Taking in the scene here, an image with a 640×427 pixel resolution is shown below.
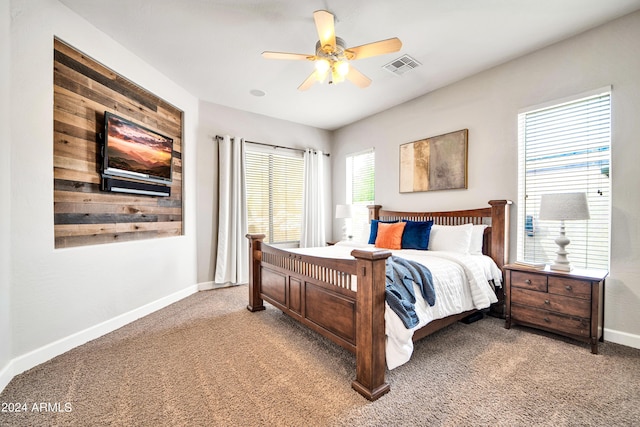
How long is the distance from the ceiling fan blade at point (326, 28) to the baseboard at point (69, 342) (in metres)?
3.21

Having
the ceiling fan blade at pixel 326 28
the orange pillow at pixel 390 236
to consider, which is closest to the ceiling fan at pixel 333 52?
the ceiling fan blade at pixel 326 28

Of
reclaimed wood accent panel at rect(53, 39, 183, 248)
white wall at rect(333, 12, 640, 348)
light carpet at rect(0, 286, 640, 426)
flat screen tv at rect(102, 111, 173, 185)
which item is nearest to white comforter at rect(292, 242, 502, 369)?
light carpet at rect(0, 286, 640, 426)

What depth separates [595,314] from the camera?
7.08 ft

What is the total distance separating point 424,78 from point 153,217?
372cm

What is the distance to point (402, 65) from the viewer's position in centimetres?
306

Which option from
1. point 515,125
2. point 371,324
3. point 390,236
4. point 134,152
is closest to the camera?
point 371,324

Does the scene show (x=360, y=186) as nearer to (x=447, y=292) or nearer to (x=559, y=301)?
(x=447, y=292)

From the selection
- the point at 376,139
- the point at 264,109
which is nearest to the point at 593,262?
the point at 376,139

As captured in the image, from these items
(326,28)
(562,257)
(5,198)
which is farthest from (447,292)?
(5,198)

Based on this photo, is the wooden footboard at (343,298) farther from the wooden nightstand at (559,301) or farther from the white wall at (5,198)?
the white wall at (5,198)

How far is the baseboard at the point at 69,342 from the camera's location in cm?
189

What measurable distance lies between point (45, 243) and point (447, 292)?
322cm

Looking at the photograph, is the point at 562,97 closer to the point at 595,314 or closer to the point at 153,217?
the point at 595,314

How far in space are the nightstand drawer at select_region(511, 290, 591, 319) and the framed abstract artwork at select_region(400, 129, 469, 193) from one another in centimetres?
140
